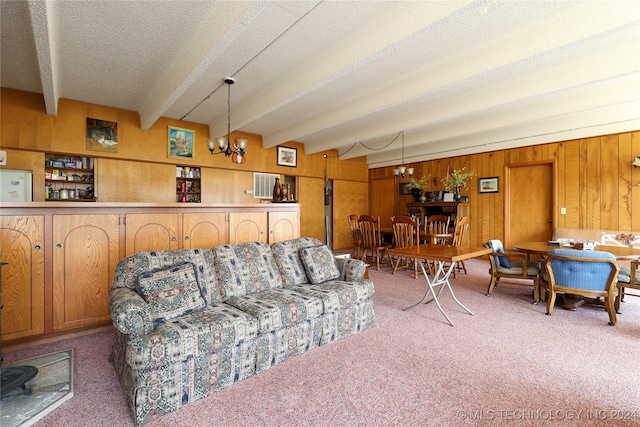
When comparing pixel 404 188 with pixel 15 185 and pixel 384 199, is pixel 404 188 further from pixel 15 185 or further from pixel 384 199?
pixel 15 185

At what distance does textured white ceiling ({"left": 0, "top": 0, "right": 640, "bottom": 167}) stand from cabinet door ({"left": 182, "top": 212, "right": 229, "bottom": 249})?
1.56m

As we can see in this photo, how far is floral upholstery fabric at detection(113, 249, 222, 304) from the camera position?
7.18 ft

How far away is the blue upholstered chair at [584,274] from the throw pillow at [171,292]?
3.51 meters

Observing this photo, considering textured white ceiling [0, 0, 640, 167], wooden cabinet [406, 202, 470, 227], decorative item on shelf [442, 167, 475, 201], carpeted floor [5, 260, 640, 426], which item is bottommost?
carpeted floor [5, 260, 640, 426]

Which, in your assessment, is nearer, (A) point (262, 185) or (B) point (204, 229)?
(B) point (204, 229)

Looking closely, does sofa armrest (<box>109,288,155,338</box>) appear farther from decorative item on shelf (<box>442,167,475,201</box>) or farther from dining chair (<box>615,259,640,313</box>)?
decorative item on shelf (<box>442,167,475,201</box>)

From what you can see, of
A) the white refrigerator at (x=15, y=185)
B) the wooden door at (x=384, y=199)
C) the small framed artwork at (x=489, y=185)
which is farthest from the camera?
the wooden door at (x=384, y=199)

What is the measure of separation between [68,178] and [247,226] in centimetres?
378

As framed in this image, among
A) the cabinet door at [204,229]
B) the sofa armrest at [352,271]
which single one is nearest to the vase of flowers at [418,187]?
the sofa armrest at [352,271]

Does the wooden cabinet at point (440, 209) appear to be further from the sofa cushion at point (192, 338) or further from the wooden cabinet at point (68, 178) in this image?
the wooden cabinet at point (68, 178)

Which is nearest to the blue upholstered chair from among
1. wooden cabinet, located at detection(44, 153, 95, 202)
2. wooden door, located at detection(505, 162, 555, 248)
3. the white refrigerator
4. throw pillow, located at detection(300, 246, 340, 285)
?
throw pillow, located at detection(300, 246, 340, 285)

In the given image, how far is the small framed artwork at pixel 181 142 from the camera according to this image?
5.86 metres

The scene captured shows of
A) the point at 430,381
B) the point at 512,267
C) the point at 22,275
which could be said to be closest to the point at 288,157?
the point at 512,267

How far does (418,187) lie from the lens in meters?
7.77
